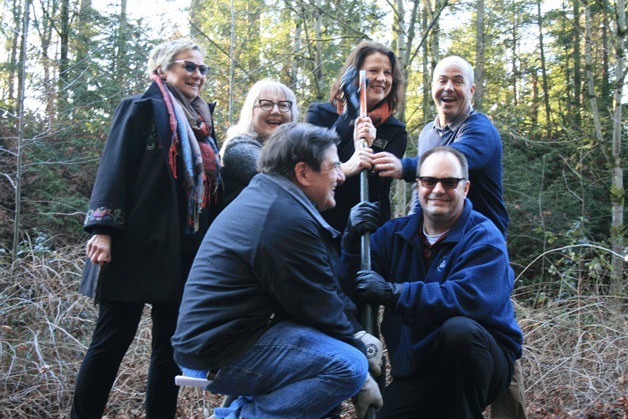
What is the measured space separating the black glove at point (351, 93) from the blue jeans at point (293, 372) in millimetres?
1445

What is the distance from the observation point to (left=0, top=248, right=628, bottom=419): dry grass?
405cm

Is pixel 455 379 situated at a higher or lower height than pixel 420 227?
lower

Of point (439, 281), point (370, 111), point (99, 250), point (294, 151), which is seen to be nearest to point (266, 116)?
point (370, 111)

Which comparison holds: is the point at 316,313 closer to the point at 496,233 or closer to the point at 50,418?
the point at 496,233

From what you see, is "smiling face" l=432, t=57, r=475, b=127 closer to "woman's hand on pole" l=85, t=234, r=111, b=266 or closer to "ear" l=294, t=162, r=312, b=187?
"ear" l=294, t=162, r=312, b=187

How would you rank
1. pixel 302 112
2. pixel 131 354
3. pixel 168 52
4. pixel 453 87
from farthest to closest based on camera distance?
pixel 302 112 < pixel 131 354 < pixel 453 87 < pixel 168 52

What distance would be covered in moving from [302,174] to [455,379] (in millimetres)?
1170

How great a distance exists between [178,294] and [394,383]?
3.87 ft

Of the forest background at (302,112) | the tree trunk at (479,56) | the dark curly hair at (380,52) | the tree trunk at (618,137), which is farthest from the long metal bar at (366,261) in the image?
the tree trunk at (479,56)

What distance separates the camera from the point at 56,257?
529 cm

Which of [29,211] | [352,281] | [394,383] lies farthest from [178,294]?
[29,211]

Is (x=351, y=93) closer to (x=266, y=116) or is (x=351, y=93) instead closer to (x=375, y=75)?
(x=375, y=75)

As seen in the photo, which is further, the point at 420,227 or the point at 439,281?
the point at 420,227

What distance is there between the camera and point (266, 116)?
337cm
